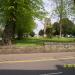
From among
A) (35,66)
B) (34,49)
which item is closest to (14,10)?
(34,49)

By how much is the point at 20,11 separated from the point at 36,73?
21.0 meters

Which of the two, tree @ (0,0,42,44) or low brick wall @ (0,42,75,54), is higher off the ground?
tree @ (0,0,42,44)

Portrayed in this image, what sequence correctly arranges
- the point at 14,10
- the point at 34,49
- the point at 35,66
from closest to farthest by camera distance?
the point at 35,66
the point at 34,49
the point at 14,10

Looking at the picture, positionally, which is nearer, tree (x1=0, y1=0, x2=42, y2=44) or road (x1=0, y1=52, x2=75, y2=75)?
road (x1=0, y1=52, x2=75, y2=75)

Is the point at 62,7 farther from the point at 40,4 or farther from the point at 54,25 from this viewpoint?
the point at 54,25

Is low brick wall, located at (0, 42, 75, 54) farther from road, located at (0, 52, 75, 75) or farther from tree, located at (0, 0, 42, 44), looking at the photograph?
tree, located at (0, 0, 42, 44)

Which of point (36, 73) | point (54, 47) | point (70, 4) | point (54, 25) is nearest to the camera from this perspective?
point (36, 73)

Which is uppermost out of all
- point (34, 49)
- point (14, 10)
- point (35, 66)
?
point (14, 10)

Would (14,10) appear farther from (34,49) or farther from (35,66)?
(35,66)

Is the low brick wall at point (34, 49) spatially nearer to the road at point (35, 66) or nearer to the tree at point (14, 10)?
the road at point (35, 66)

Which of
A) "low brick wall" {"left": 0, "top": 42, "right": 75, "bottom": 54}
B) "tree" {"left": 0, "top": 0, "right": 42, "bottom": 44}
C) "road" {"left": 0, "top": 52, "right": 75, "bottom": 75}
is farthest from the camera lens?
"tree" {"left": 0, "top": 0, "right": 42, "bottom": 44}

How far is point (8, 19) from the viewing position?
33875 mm

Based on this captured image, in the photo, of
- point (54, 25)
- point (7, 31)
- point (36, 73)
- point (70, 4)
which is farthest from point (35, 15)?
point (54, 25)

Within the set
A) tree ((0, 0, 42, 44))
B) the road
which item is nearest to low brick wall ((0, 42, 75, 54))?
the road
